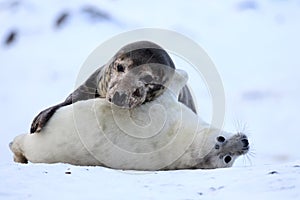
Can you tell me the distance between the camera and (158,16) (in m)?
10.7

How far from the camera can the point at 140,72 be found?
4.21 m

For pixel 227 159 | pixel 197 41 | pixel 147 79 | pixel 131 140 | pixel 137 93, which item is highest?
pixel 197 41

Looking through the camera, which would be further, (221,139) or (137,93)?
(137,93)

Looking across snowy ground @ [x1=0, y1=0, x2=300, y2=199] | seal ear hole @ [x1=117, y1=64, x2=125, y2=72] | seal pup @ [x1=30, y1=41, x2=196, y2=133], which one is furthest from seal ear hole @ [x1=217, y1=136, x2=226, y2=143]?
snowy ground @ [x1=0, y1=0, x2=300, y2=199]

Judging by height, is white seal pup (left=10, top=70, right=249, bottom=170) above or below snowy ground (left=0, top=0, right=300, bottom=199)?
below

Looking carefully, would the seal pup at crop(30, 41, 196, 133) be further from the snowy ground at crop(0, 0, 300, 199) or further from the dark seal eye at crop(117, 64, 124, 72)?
the snowy ground at crop(0, 0, 300, 199)

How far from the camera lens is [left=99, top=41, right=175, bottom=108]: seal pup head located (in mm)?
3998

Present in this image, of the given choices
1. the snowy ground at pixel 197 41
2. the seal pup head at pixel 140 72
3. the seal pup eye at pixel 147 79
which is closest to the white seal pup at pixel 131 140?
the seal pup head at pixel 140 72

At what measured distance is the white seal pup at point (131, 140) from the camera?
369 centimetres

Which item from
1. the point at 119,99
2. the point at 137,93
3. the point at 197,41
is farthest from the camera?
the point at 197,41

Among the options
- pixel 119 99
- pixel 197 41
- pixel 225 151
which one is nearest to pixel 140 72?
pixel 119 99

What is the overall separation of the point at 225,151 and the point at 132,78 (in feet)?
2.21

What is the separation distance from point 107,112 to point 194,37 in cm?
640

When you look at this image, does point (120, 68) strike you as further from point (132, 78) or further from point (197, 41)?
point (197, 41)
